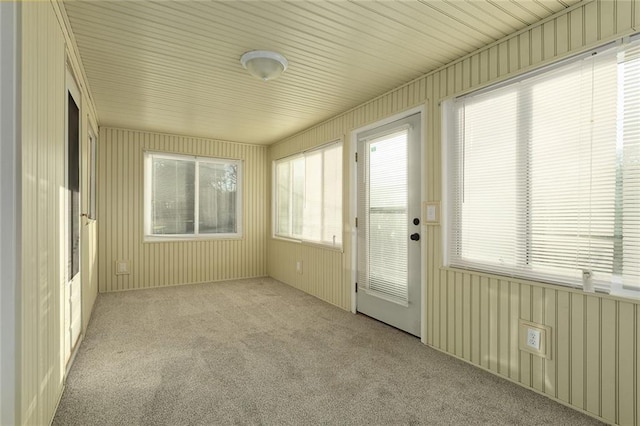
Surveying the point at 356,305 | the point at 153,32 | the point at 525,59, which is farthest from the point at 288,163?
the point at 525,59

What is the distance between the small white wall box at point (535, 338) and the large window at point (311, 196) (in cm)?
→ 232

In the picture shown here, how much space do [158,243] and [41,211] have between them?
3.91 m

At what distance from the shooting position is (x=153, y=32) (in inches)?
93.1

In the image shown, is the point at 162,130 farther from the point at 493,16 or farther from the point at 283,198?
the point at 493,16

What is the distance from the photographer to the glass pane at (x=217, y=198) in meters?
5.72

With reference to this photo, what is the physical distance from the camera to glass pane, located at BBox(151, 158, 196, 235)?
5355 millimetres

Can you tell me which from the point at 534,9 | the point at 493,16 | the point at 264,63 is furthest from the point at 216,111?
the point at 534,9

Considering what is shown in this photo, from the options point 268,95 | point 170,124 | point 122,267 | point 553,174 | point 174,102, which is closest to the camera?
point 553,174

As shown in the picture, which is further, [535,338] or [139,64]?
[139,64]

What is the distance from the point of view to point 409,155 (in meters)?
3.28

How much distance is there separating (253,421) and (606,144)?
261 cm

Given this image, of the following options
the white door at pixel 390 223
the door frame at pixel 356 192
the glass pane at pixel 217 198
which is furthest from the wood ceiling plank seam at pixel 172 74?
the glass pane at pixel 217 198

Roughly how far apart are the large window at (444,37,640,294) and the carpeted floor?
0.87 m

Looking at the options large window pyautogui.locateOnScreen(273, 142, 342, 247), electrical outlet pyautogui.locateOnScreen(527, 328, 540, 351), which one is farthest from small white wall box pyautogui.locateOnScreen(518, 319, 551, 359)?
large window pyautogui.locateOnScreen(273, 142, 342, 247)
